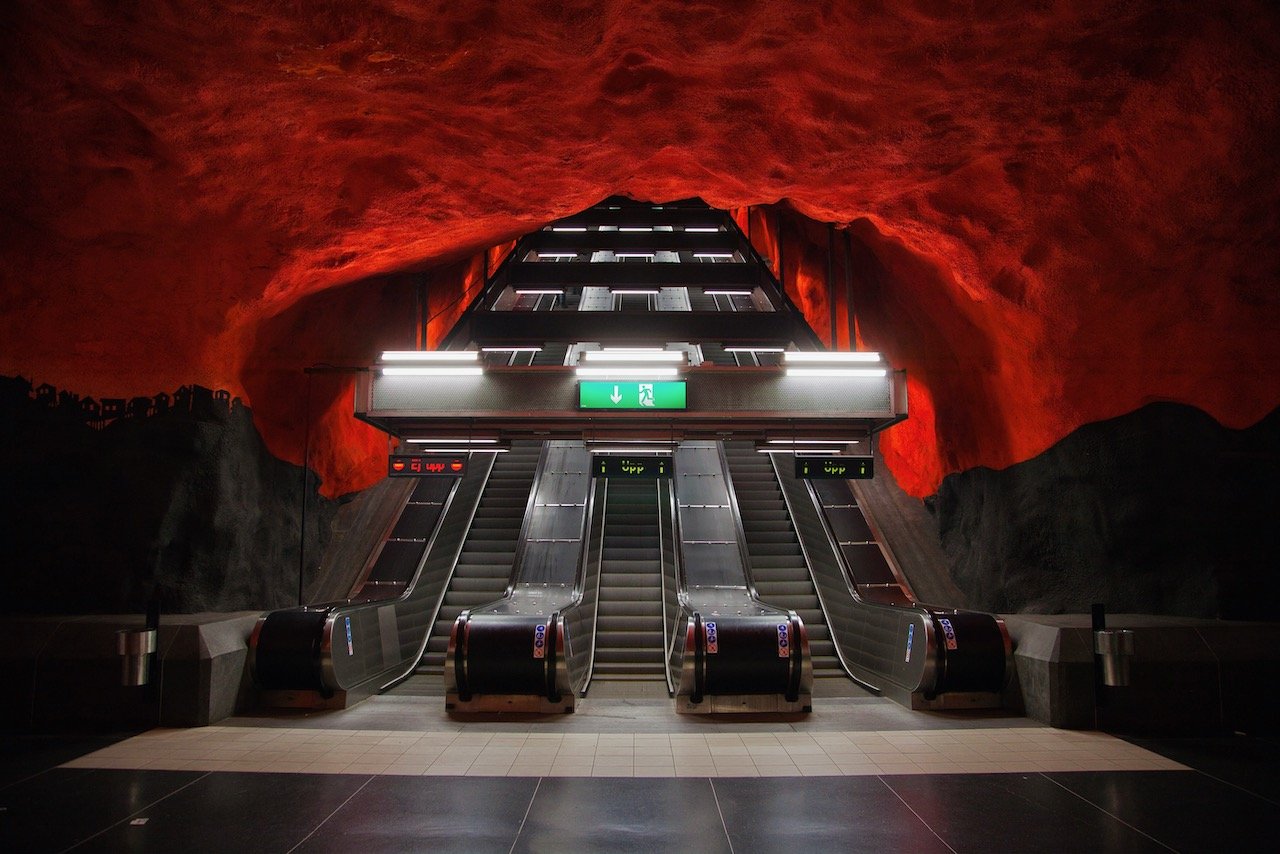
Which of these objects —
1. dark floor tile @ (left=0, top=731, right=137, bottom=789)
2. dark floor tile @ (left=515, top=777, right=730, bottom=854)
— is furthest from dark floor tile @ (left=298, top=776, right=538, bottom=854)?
dark floor tile @ (left=0, top=731, right=137, bottom=789)

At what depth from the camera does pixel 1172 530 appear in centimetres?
706

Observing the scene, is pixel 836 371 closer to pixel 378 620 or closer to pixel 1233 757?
pixel 1233 757

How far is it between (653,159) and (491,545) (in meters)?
6.98

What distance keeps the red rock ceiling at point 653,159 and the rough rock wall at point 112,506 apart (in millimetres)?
507

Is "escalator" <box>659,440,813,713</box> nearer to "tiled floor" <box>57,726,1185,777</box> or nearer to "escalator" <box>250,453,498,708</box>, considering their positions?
"tiled floor" <box>57,726,1185,777</box>

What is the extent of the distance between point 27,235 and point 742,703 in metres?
8.11

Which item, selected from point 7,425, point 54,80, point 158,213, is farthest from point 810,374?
point 7,425

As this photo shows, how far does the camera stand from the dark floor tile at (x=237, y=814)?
3922 millimetres

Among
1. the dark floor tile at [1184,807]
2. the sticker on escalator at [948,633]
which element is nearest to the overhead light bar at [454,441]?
the sticker on escalator at [948,633]

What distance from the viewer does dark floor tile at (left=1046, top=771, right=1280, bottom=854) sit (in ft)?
13.0

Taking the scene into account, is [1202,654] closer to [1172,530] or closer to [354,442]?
[1172,530]

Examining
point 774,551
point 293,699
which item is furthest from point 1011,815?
point 774,551

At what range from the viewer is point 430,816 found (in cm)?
435

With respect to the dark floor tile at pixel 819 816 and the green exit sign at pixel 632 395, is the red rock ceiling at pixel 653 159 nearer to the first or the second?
the green exit sign at pixel 632 395
